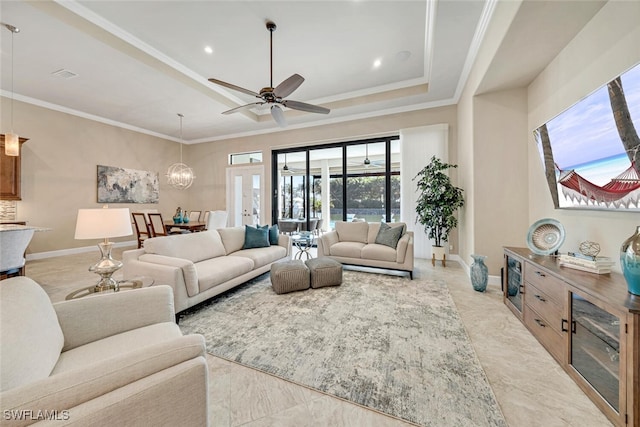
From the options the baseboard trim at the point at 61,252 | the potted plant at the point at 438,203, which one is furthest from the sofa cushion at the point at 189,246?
the potted plant at the point at 438,203

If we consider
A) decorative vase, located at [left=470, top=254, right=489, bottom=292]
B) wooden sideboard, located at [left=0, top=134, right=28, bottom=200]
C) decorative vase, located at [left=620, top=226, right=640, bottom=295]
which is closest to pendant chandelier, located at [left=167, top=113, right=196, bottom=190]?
wooden sideboard, located at [left=0, top=134, right=28, bottom=200]

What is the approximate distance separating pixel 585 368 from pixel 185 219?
656 centimetres

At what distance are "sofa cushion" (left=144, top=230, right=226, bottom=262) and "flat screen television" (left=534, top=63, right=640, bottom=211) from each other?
408cm

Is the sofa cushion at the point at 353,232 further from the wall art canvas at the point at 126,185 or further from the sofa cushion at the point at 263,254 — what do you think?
the wall art canvas at the point at 126,185

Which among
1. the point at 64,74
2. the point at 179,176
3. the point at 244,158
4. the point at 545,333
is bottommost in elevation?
the point at 545,333

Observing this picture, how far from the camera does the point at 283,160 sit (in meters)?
7.61

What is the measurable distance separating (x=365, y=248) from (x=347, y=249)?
0.31 meters

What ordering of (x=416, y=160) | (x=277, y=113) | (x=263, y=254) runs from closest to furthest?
(x=263, y=254) → (x=277, y=113) → (x=416, y=160)

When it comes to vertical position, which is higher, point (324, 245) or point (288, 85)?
point (288, 85)

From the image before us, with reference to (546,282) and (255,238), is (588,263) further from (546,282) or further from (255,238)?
(255,238)

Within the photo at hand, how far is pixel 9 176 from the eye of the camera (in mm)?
4430

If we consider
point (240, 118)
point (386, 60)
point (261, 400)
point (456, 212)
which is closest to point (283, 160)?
point (240, 118)

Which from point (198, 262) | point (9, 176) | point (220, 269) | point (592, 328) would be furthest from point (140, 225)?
point (592, 328)

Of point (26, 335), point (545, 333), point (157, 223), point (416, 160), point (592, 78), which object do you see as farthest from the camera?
point (416, 160)
